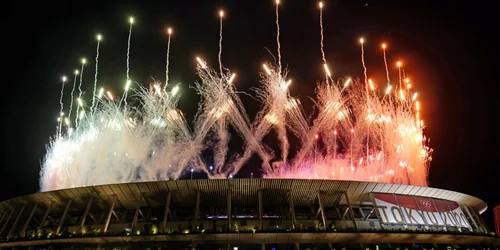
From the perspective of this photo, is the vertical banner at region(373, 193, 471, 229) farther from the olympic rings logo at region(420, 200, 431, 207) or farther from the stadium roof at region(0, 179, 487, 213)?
the stadium roof at region(0, 179, 487, 213)

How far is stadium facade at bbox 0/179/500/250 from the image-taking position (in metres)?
39.7

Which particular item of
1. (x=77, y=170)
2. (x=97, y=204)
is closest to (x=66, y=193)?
(x=97, y=204)

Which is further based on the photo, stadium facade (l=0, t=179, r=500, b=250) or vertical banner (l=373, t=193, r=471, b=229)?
vertical banner (l=373, t=193, r=471, b=229)

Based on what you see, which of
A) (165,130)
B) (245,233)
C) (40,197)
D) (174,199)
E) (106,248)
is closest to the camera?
(245,233)

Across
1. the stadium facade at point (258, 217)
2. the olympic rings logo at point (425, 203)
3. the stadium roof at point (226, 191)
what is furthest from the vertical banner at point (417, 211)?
the stadium roof at point (226, 191)

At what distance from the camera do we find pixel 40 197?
49.5 metres

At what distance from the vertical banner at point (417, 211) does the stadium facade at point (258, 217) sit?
141 mm

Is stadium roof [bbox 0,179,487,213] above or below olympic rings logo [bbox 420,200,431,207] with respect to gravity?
above

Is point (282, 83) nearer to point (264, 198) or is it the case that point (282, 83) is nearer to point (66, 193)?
point (264, 198)

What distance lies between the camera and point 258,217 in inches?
1802

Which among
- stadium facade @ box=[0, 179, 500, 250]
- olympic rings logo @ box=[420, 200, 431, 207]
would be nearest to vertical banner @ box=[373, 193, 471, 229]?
olympic rings logo @ box=[420, 200, 431, 207]

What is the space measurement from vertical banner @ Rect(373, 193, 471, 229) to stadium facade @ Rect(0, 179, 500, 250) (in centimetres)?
14

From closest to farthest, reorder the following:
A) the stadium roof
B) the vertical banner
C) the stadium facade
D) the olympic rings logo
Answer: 1. the stadium facade
2. the stadium roof
3. the vertical banner
4. the olympic rings logo

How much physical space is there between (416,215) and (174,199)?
29452 mm
